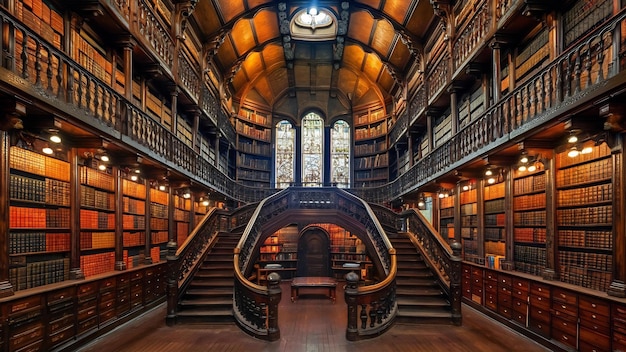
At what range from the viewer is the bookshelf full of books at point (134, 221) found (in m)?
6.65

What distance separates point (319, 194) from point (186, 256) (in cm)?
467

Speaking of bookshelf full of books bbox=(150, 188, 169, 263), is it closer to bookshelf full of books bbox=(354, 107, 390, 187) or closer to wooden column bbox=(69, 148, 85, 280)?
wooden column bbox=(69, 148, 85, 280)

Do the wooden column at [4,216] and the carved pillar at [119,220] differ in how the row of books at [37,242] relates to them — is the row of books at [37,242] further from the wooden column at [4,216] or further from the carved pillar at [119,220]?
the carved pillar at [119,220]

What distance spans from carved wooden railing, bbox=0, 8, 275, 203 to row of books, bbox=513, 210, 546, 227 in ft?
19.9

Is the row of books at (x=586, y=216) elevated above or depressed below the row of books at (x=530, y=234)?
above

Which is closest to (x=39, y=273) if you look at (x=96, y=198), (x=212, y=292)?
(x=96, y=198)

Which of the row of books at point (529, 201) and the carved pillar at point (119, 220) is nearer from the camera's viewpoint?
the row of books at point (529, 201)

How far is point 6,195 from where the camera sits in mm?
3912

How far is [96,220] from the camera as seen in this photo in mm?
5715

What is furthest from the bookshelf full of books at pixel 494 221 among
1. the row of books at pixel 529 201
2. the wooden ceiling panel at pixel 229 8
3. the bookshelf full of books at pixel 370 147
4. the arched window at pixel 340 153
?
the arched window at pixel 340 153

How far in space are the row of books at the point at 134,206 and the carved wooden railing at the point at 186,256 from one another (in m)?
1.02

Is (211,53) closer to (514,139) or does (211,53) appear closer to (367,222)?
(367,222)

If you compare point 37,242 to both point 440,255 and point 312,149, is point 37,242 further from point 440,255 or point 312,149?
point 312,149

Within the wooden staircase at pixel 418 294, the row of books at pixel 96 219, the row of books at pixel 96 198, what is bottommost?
the wooden staircase at pixel 418 294
